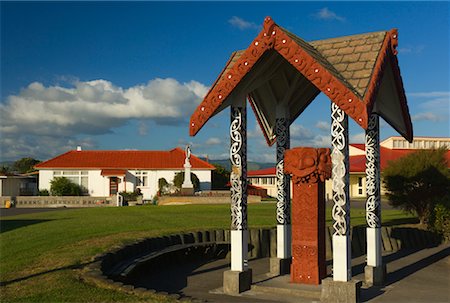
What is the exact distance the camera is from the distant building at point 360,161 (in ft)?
164

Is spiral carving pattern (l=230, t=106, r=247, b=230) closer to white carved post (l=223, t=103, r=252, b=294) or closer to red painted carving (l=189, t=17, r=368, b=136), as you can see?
white carved post (l=223, t=103, r=252, b=294)

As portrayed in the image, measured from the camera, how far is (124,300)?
23.2 ft

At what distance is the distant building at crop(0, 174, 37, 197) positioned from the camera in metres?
52.0

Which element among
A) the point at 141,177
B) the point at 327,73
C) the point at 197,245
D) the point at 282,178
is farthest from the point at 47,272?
the point at 141,177

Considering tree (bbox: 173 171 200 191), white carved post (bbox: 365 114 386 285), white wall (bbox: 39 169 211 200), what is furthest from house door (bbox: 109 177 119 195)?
white carved post (bbox: 365 114 386 285)

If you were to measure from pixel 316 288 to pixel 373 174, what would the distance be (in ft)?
10.3

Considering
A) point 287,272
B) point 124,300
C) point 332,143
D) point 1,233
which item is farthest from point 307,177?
point 1,233

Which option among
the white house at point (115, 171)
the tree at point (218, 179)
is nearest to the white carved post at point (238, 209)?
the white house at point (115, 171)

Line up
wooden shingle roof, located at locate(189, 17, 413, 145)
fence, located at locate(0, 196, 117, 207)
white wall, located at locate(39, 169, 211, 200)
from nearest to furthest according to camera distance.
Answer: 1. wooden shingle roof, located at locate(189, 17, 413, 145)
2. fence, located at locate(0, 196, 117, 207)
3. white wall, located at locate(39, 169, 211, 200)

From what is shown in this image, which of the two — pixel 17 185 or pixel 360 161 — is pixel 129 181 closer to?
pixel 17 185

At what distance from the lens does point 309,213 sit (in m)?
9.90

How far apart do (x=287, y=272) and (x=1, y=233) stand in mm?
10932

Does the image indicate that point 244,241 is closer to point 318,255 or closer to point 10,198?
point 318,255

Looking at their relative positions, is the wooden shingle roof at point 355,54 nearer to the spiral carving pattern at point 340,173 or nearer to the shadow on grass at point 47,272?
the spiral carving pattern at point 340,173
